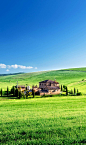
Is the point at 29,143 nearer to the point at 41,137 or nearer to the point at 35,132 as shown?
the point at 41,137

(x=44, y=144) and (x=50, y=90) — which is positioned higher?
(x=44, y=144)

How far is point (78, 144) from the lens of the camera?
5.92 meters

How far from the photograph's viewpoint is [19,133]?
7621 mm

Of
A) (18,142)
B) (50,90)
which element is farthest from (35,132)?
(50,90)

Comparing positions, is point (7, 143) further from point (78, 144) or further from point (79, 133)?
point (79, 133)

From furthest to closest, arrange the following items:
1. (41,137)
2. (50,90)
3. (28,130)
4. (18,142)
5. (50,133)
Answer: (50,90) < (28,130) < (50,133) < (41,137) < (18,142)

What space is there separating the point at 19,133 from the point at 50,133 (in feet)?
6.99

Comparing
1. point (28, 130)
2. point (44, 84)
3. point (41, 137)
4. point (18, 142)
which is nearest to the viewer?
point (18, 142)

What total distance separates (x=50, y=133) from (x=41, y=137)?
0.73 metres

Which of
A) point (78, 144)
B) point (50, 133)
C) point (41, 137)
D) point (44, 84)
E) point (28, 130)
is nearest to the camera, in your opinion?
point (78, 144)

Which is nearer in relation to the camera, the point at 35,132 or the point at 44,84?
the point at 35,132

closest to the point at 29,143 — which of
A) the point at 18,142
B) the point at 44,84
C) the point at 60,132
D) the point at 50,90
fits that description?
the point at 18,142

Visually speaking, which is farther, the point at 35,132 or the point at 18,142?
the point at 35,132

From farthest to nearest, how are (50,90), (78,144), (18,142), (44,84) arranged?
1. (44,84)
2. (50,90)
3. (18,142)
4. (78,144)
